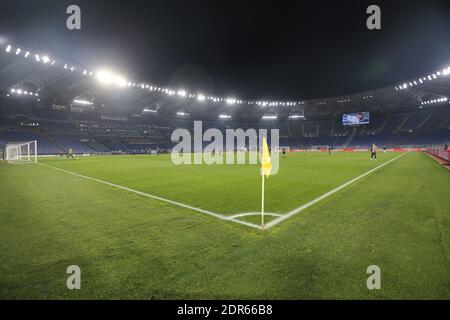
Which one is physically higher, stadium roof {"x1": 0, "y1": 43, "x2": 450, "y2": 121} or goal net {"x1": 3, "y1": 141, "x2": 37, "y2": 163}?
stadium roof {"x1": 0, "y1": 43, "x2": 450, "y2": 121}

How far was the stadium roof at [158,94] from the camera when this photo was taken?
46.5 metres

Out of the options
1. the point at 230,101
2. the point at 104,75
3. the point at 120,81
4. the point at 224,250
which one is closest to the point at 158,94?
the point at 120,81

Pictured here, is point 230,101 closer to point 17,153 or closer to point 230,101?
point 230,101

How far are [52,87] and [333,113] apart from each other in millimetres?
90162

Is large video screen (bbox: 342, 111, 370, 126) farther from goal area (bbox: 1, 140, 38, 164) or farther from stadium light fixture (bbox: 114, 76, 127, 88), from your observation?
goal area (bbox: 1, 140, 38, 164)

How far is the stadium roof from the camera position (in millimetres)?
46469

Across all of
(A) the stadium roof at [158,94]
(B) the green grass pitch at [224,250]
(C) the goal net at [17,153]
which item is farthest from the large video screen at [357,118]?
(C) the goal net at [17,153]

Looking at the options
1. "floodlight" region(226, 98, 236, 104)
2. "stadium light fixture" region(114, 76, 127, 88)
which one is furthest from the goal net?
"floodlight" region(226, 98, 236, 104)

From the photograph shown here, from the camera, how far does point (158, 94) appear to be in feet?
226

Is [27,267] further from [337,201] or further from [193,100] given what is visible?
[193,100]
